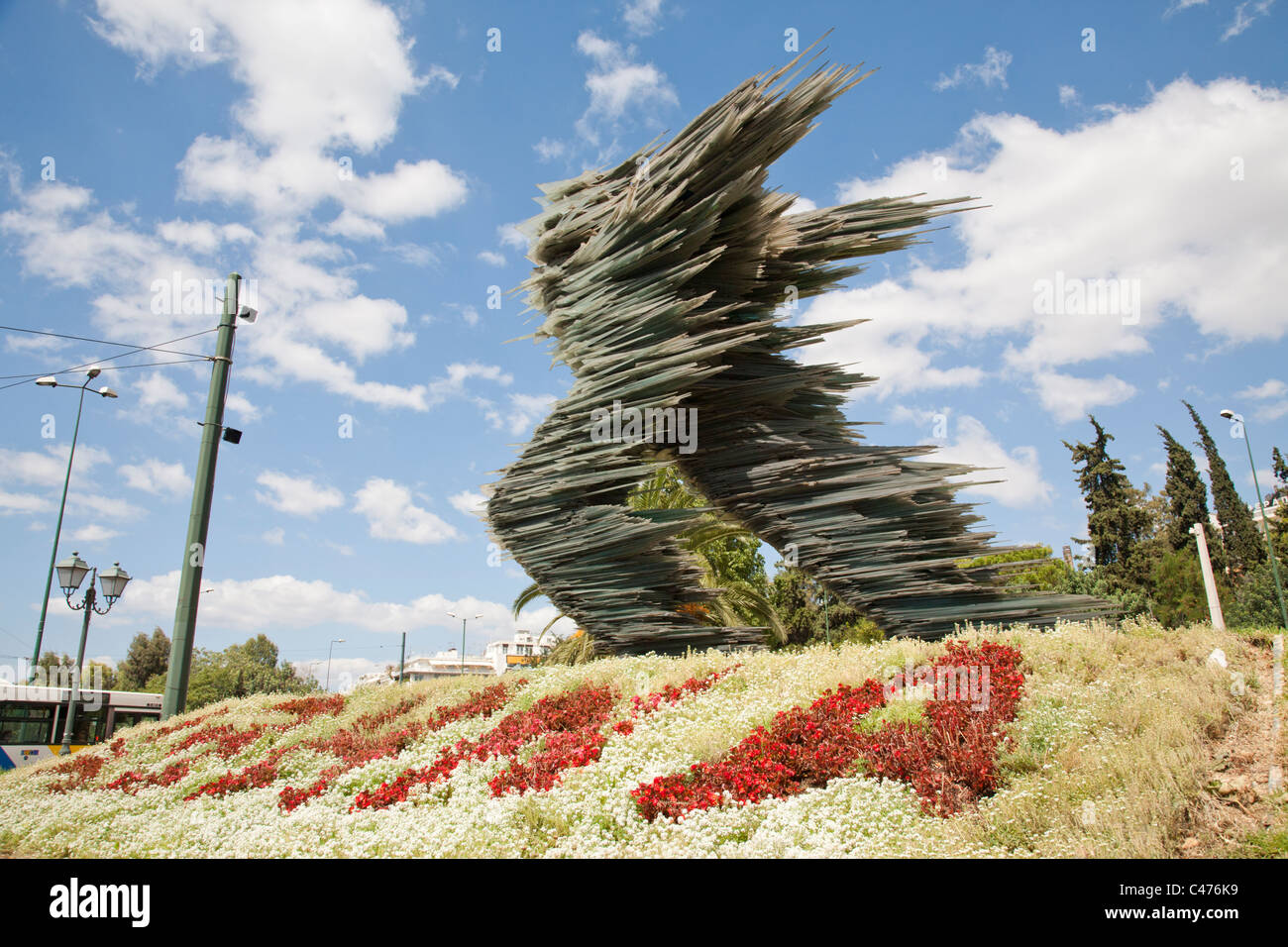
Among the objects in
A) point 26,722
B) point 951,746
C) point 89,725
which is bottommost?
point 89,725

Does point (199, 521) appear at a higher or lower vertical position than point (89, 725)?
higher

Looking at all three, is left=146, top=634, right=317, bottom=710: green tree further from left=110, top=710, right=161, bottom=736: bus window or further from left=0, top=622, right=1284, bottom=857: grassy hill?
left=0, top=622, right=1284, bottom=857: grassy hill

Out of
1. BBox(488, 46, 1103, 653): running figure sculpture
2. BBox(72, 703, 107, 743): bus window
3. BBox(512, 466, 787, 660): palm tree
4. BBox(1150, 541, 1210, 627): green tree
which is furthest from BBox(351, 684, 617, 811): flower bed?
BBox(1150, 541, 1210, 627): green tree

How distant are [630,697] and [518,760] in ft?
5.95

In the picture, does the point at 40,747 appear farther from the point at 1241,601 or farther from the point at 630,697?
the point at 1241,601

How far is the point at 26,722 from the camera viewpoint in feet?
61.8

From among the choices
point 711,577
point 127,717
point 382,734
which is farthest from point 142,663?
point 382,734

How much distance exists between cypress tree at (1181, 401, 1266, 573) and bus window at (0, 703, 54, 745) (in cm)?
4659

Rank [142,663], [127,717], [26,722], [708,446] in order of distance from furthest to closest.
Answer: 1. [142,663]
2. [127,717]
3. [26,722]
4. [708,446]

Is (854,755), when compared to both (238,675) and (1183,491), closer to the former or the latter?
(1183,491)

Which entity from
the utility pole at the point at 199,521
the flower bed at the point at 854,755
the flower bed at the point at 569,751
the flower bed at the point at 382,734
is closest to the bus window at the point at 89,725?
the utility pole at the point at 199,521

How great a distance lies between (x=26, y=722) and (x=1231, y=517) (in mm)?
48565

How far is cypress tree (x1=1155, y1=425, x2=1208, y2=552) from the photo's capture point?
37750 millimetres
